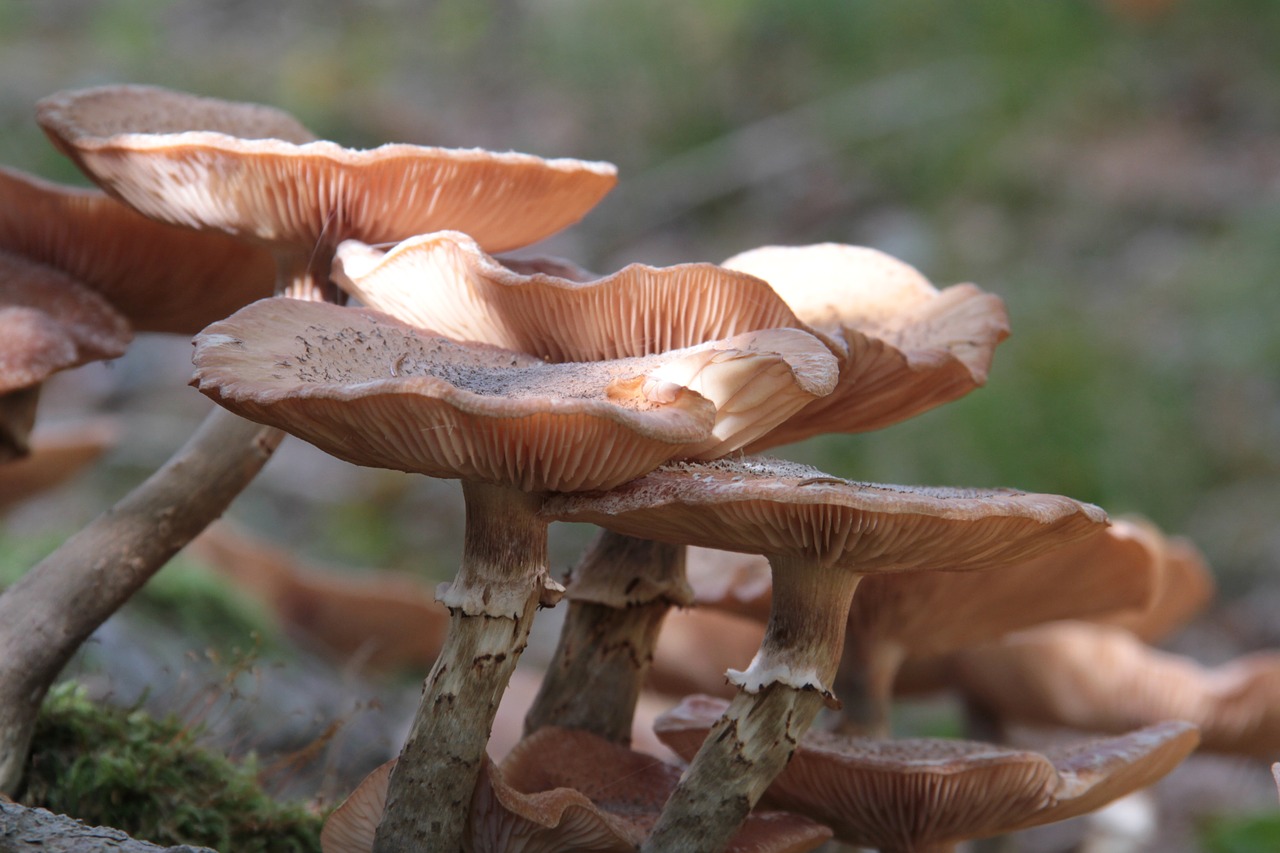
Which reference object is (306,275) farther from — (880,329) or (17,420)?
(880,329)

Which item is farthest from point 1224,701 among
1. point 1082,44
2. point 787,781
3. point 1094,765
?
point 1082,44

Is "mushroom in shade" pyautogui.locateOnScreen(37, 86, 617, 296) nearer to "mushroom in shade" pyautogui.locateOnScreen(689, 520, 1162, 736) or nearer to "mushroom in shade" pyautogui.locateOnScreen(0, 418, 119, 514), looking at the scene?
"mushroom in shade" pyautogui.locateOnScreen(689, 520, 1162, 736)

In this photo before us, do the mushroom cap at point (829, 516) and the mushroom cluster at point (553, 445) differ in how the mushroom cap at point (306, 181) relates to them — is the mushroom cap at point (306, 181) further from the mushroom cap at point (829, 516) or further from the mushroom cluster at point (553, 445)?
the mushroom cap at point (829, 516)

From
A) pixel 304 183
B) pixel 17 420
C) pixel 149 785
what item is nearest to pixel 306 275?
pixel 304 183

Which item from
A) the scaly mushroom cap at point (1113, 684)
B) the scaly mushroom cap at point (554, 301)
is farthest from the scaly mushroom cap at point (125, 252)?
the scaly mushroom cap at point (1113, 684)

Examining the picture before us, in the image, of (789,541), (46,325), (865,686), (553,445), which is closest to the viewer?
(553,445)

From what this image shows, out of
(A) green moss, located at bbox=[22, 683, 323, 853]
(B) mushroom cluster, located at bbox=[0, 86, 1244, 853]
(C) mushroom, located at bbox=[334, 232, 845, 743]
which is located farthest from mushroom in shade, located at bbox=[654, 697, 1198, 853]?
(A) green moss, located at bbox=[22, 683, 323, 853]

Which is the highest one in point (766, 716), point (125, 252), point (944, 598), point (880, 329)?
point (880, 329)
